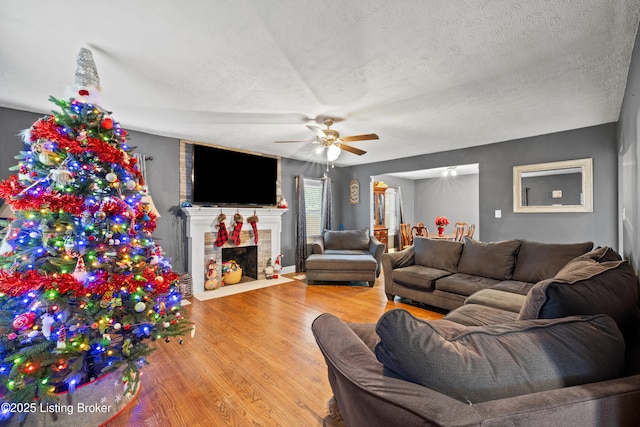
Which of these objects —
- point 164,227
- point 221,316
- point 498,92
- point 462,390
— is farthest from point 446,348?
point 164,227

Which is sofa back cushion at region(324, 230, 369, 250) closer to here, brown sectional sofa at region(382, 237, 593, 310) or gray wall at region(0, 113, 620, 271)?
brown sectional sofa at region(382, 237, 593, 310)

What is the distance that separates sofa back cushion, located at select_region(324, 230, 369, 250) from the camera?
5428mm

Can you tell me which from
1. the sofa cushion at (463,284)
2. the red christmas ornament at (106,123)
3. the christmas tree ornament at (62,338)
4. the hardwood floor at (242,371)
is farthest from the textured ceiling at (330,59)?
the hardwood floor at (242,371)

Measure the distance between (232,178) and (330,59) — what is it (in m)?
3.16

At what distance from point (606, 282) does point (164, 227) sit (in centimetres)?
464

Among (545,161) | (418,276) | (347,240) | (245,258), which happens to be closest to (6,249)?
(418,276)

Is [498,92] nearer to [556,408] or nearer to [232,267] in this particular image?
[556,408]

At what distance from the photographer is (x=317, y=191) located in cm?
637

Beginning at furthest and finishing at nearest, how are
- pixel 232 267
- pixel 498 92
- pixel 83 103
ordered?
pixel 232 267 < pixel 498 92 < pixel 83 103

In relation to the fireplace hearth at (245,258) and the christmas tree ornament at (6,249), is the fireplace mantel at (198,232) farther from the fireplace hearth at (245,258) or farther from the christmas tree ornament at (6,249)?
the christmas tree ornament at (6,249)

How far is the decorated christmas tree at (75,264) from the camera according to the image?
153 cm

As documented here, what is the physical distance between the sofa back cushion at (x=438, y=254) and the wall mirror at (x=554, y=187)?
1.48m

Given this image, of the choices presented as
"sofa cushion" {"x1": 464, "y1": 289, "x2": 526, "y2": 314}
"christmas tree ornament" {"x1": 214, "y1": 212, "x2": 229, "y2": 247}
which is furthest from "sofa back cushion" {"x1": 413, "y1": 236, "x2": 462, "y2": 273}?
"christmas tree ornament" {"x1": 214, "y1": 212, "x2": 229, "y2": 247}

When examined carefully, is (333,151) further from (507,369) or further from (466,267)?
(507,369)
